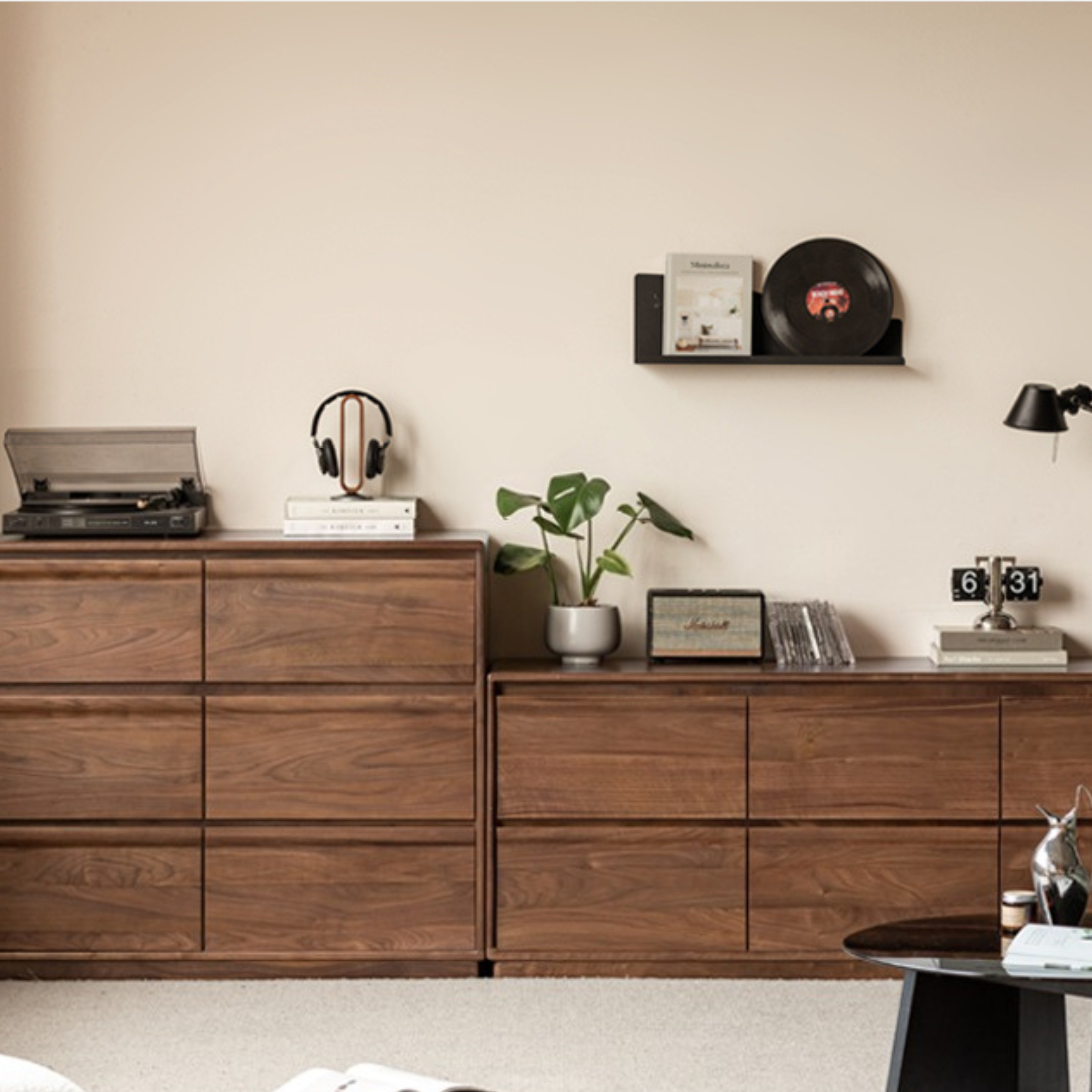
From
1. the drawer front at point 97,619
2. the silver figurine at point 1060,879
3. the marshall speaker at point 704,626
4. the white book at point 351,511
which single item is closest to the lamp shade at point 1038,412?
the marshall speaker at point 704,626

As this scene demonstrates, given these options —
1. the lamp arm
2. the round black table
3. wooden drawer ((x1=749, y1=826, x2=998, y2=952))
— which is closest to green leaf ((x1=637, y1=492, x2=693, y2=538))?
wooden drawer ((x1=749, y1=826, x2=998, y2=952))

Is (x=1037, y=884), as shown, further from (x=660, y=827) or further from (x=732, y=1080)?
(x=660, y=827)

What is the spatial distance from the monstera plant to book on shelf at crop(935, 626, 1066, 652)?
2.20ft

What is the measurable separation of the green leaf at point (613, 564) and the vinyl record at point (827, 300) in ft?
2.23

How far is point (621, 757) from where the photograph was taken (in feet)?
13.0

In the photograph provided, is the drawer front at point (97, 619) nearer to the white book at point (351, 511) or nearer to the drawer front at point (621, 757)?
the white book at point (351, 511)

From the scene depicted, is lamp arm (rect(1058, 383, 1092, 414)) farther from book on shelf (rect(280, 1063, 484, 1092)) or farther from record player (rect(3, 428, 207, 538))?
book on shelf (rect(280, 1063, 484, 1092))

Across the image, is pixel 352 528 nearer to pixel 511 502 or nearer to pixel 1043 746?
pixel 511 502

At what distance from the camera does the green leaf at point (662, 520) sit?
4.12m

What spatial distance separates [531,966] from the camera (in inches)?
157

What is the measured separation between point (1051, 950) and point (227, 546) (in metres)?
2.04

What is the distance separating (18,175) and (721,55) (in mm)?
1782

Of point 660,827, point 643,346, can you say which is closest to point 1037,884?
point 660,827

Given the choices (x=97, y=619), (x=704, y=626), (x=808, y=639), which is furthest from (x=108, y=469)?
(x=808, y=639)
